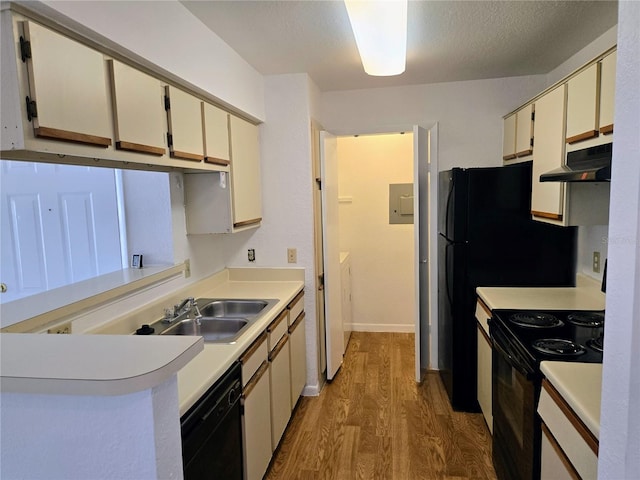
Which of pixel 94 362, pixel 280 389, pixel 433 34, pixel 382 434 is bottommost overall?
pixel 382 434

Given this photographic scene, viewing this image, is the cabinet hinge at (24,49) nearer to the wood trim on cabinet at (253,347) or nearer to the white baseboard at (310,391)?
the wood trim on cabinet at (253,347)

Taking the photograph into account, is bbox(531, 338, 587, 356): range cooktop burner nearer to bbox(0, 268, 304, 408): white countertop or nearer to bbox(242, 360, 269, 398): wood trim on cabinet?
bbox(242, 360, 269, 398): wood trim on cabinet

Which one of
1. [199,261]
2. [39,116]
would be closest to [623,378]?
[39,116]

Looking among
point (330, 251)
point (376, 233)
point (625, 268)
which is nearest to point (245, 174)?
point (330, 251)

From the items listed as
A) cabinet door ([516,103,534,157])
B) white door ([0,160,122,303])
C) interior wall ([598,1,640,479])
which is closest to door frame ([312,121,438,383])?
cabinet door ([516,103,534,157])

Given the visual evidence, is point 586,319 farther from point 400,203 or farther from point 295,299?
point 400,203

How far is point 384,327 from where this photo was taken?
A: 465 centimetres

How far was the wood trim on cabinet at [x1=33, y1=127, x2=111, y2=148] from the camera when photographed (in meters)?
1.17

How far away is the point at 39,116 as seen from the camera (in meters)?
1.16

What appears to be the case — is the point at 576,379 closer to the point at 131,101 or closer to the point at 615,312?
the point at 615,312

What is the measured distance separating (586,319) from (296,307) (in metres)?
1.71

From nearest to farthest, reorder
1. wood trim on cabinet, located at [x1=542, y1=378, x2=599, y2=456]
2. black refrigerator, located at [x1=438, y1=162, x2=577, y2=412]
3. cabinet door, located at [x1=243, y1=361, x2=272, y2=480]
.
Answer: wood trim on cabinet, located at [x1=542, y1=378, x2=599, y2=456] < cabinet door, located at [x1=243, y1=361, x2=272, y2=480] < black refrigerator, located at [x1=438, y1=162, x2=577, y2=412]

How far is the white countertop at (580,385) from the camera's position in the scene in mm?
1262

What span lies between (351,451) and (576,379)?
1524 millimetres
